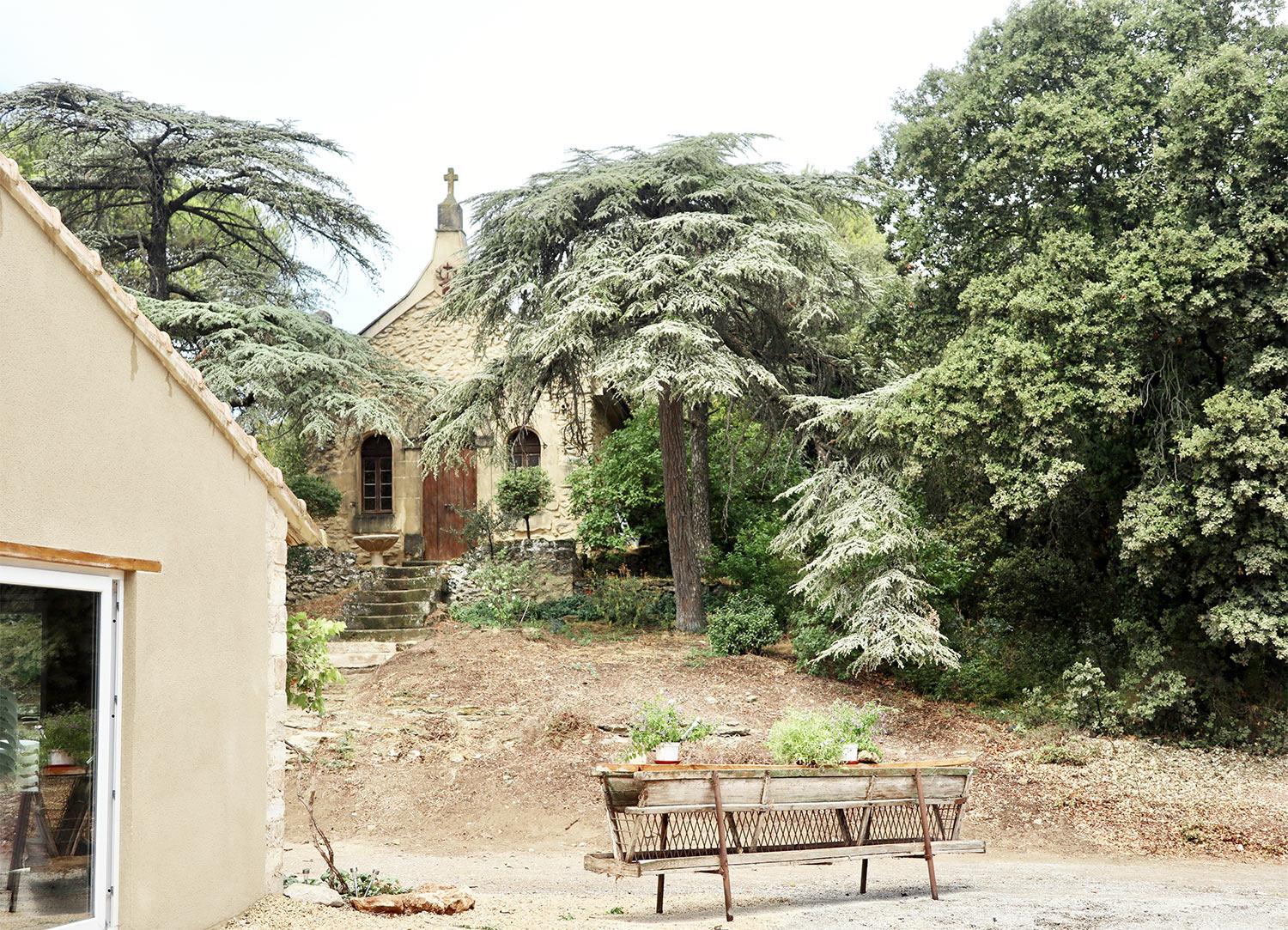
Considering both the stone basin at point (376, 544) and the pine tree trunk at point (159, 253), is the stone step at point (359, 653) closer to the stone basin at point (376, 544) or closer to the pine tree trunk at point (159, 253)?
the stone basin at point (376, 544)

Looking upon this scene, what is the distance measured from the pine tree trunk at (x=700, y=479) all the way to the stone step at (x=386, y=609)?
4396 millimetres

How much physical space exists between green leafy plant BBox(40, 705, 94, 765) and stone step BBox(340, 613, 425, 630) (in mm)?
11450

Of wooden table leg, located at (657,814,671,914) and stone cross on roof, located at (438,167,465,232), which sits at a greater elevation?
stone cross on roof, located at (438,167,465,232)

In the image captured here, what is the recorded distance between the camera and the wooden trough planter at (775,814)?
6.27m

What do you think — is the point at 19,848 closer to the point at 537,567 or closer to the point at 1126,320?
the point at 1126,320

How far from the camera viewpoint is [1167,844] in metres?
9.46

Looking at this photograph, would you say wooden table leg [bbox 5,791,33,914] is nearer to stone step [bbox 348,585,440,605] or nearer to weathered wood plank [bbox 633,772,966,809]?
weathered wood plank [bbox 633,772,966,809]

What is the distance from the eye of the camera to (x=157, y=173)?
16906mm

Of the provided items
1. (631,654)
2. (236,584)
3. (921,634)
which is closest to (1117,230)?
(921,634)

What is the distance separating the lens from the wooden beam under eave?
4.30 meters

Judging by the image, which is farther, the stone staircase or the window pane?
the stone staircase

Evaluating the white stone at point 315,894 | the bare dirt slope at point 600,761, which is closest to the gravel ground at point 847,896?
the white stone at point 315,894

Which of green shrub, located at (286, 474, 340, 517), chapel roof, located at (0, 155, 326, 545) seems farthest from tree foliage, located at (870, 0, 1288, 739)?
green shrub, located at (286, 474, 340, 517)

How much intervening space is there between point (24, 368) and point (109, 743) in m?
1.77
